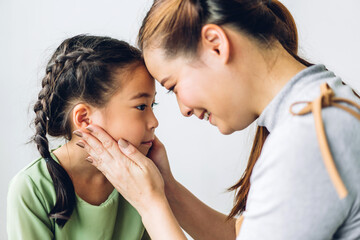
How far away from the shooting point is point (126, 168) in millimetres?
992

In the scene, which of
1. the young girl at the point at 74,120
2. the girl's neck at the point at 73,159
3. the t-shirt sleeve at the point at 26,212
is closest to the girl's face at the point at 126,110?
the young girl at the point at 74,120

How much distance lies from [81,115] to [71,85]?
3.1 inches

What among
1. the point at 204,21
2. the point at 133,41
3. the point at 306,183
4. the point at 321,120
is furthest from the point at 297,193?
the point at 133,41

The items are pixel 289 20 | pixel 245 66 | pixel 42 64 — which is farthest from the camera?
pixel 42 64

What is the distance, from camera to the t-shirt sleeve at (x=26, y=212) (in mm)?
993

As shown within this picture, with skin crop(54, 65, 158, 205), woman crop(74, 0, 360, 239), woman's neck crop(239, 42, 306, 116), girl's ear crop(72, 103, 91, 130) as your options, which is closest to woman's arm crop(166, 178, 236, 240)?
woman crop(74, 0, 360, 239)

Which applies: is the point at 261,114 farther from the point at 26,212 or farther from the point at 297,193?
the point at 26,212

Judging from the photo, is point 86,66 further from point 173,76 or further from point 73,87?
point 173,76

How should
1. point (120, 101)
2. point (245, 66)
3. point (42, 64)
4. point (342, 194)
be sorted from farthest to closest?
point (42, 64)
point (120, 101)
point (245, 66)
point (342, 194)

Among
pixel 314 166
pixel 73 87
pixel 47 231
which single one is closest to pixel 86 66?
pixel 73 87

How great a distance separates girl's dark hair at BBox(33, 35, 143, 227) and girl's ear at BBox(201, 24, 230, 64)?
1.01 ft

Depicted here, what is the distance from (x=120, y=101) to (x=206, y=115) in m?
0.23

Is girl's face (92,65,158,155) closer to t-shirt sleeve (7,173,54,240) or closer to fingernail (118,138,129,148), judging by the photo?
fingernail (118,138,129,148)

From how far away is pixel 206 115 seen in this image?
0.95 m
